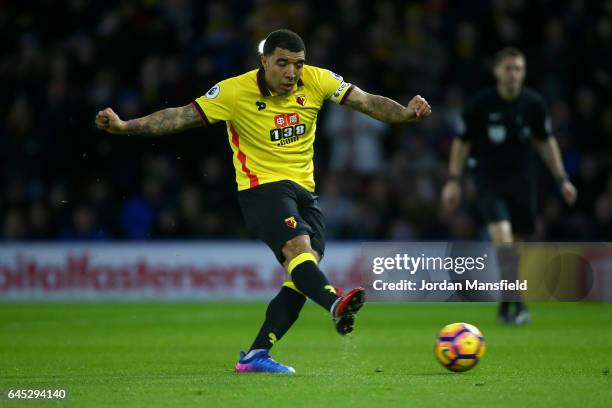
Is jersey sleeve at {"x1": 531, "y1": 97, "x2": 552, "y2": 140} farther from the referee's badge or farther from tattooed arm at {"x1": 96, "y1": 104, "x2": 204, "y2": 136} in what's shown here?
tattooed arm at {"x1": 96, "y1": 104, "x2": 204, "y2": 136}

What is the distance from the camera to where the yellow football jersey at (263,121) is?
8.09m

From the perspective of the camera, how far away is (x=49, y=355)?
9.77m

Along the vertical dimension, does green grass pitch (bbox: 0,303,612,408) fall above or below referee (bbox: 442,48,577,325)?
below

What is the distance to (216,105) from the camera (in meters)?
8.07

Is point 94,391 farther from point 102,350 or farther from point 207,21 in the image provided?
point 207,21

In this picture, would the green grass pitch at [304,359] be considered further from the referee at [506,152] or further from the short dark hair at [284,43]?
the short dark hair at [284,43]

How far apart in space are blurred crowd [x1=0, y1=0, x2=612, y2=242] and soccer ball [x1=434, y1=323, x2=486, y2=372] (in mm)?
9256

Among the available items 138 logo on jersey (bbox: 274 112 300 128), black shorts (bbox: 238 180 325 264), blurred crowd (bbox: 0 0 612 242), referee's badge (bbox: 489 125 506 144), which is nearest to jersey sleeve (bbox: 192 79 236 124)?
138 logo on jersey (bbox: 274 112 300 128)

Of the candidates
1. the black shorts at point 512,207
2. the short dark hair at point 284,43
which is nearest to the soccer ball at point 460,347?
the short dark hair at point 284,43

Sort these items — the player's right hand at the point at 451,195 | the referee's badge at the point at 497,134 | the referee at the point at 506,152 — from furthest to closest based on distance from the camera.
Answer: the referee's badge at the point at 497,134, the referee at the point at 506,152, the player's right hand at the point at 451,195

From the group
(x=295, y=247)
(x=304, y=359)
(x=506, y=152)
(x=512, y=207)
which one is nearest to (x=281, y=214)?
(x=295, y=247)

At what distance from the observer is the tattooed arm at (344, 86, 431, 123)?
7836 millimetres

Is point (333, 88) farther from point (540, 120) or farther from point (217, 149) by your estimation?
point (217, 149)

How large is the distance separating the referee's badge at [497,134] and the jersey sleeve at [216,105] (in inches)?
202
